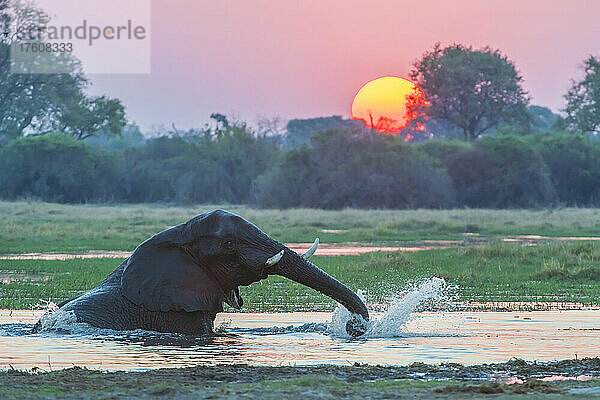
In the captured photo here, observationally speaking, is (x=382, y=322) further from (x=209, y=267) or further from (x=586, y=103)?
(x=586, y=103)

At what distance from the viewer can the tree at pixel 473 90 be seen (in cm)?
7119

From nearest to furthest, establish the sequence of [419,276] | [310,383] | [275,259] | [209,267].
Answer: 1. [310,383]
2. [275,259]
3. [209,267]
4. [419,276]

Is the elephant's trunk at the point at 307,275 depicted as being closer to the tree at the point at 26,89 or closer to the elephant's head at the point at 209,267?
the elephant's head at the point at 209,267

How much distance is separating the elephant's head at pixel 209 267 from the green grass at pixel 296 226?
1461 centimetres

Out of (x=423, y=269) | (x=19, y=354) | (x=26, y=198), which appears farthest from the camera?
(x=26, y=198)

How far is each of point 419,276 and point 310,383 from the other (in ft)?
34.2

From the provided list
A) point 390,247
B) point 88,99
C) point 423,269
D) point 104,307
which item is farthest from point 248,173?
point 104,307

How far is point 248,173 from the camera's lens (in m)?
62.8

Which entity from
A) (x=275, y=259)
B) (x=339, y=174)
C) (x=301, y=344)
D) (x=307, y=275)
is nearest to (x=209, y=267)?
(x=275, y=259)

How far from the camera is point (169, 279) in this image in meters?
9.02

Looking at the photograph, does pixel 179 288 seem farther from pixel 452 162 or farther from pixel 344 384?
pixel 452 162

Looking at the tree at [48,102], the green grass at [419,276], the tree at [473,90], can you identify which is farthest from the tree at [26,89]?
the green grass at [419,276]

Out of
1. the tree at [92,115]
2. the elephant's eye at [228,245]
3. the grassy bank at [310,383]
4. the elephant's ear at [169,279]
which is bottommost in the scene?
the grassy bank at [310,383]

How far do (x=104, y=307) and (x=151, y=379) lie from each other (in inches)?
109
